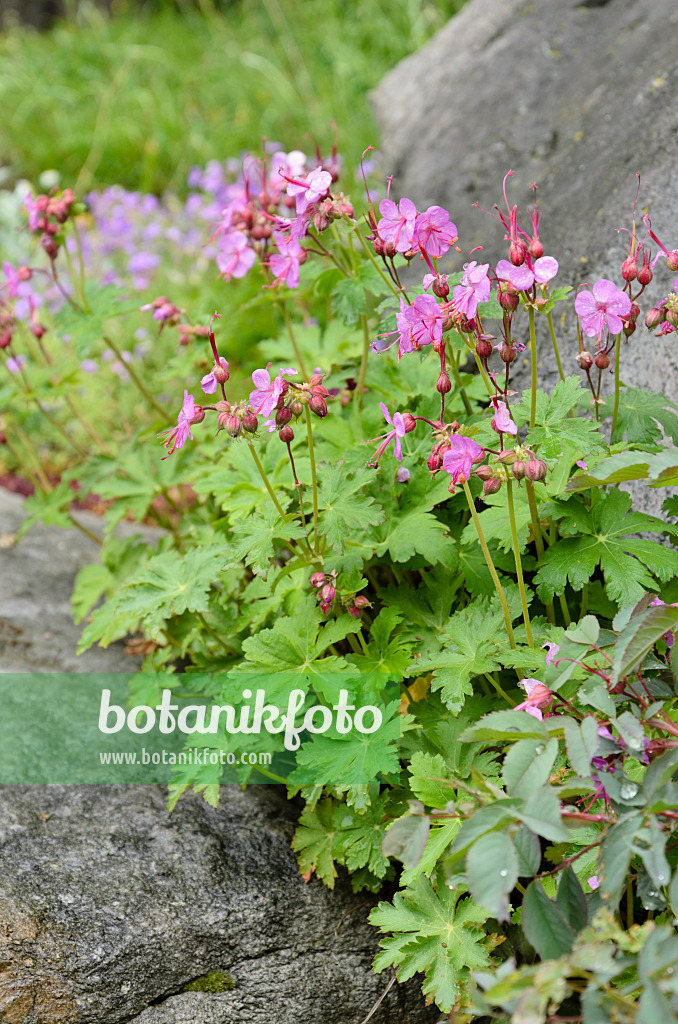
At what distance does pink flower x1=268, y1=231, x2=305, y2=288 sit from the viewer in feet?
6.72

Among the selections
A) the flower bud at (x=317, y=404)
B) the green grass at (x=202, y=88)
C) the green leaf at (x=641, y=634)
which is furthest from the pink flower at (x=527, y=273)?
the green grass at (x=202, y=88)

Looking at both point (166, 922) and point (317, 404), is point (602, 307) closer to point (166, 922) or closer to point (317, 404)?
point (317, 404)

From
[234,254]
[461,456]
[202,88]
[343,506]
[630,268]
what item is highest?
[202,88]

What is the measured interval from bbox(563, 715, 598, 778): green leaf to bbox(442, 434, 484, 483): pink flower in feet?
1.51

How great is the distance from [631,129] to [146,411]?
294cm

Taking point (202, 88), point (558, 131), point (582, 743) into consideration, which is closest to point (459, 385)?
point (582, 743)

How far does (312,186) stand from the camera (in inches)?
71.4

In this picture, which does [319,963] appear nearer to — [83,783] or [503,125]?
[83,783]

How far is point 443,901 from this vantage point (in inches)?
65.6

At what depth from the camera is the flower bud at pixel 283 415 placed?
1607 mm

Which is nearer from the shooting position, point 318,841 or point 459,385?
point 318,841

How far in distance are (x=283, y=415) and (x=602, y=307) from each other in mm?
687

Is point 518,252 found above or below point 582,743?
above

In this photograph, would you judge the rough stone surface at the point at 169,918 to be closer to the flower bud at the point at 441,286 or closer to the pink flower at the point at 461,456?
the pink flower at the point at 461,456
